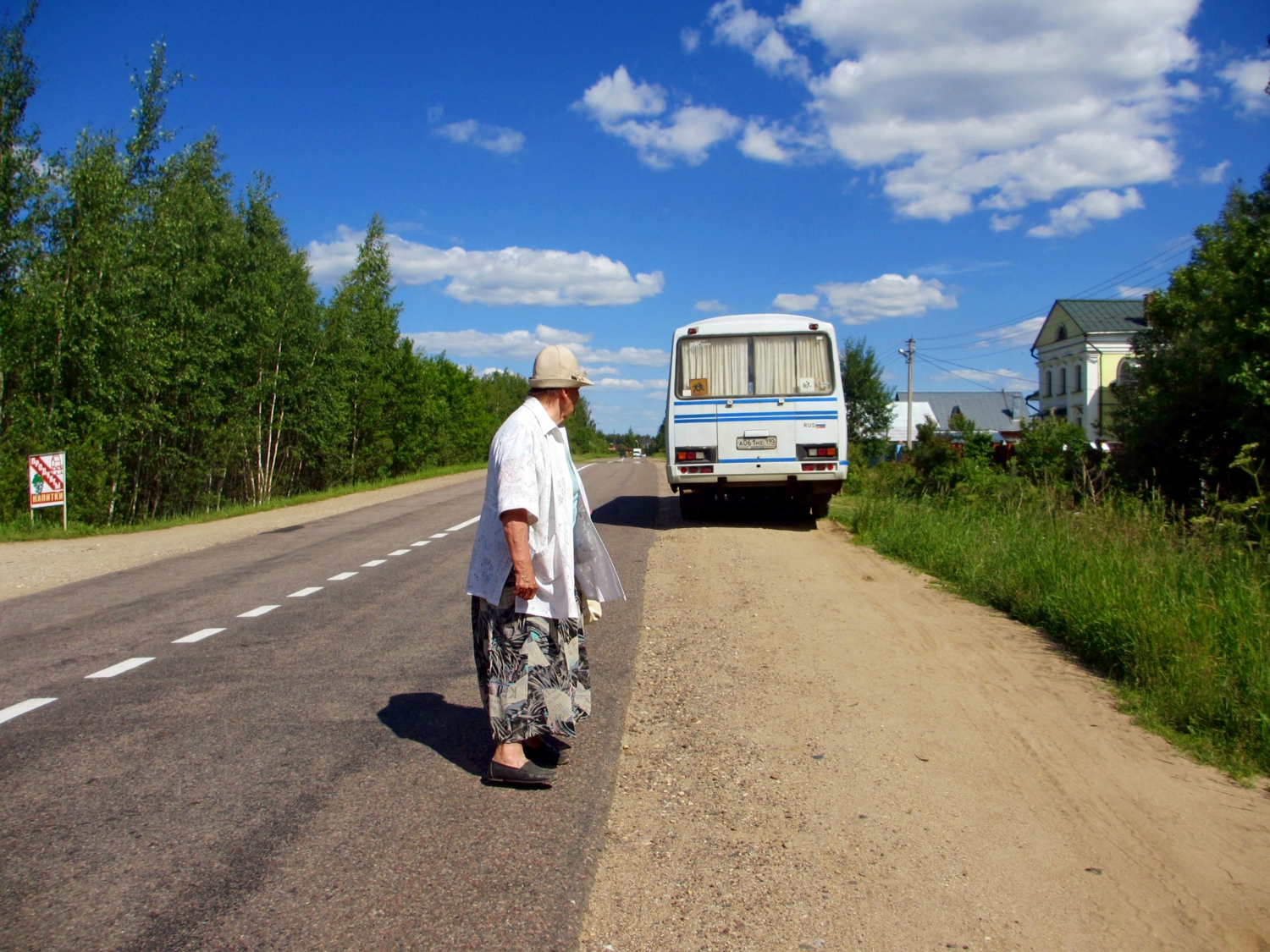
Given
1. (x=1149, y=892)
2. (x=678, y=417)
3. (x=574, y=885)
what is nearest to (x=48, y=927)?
(x=574, y=885)

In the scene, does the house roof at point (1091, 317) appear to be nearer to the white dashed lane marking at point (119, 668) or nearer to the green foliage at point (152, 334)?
the green foliage at point (152, 334)

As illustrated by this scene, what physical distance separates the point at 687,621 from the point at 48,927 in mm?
5607

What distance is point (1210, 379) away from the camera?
58.1 feet

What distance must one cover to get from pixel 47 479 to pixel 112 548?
139 inches

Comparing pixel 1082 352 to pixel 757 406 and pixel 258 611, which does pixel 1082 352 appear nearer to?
pixel 757 406

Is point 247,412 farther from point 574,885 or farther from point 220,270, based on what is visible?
point 574,885

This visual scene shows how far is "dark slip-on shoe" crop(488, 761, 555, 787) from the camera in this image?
4.02m

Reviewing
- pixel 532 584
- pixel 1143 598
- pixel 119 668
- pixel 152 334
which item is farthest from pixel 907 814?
pixel 152 334

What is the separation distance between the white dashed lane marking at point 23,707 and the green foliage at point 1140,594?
6.32 metres

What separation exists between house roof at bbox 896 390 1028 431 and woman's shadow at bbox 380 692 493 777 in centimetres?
9139

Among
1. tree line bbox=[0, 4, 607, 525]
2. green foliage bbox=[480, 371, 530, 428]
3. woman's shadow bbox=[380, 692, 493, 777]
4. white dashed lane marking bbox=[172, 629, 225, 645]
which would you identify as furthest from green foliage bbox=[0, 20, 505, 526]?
green foliage bbox=[480, 371, 530, 428]

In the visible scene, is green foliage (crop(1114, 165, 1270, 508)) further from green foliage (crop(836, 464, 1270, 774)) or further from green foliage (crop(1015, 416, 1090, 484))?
green foliage (crop(836, 464, 1270, 774))

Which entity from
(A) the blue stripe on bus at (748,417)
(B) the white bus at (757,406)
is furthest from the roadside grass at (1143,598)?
(A) the blue stripe on bus at (748,417)

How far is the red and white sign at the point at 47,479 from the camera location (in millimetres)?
16469
